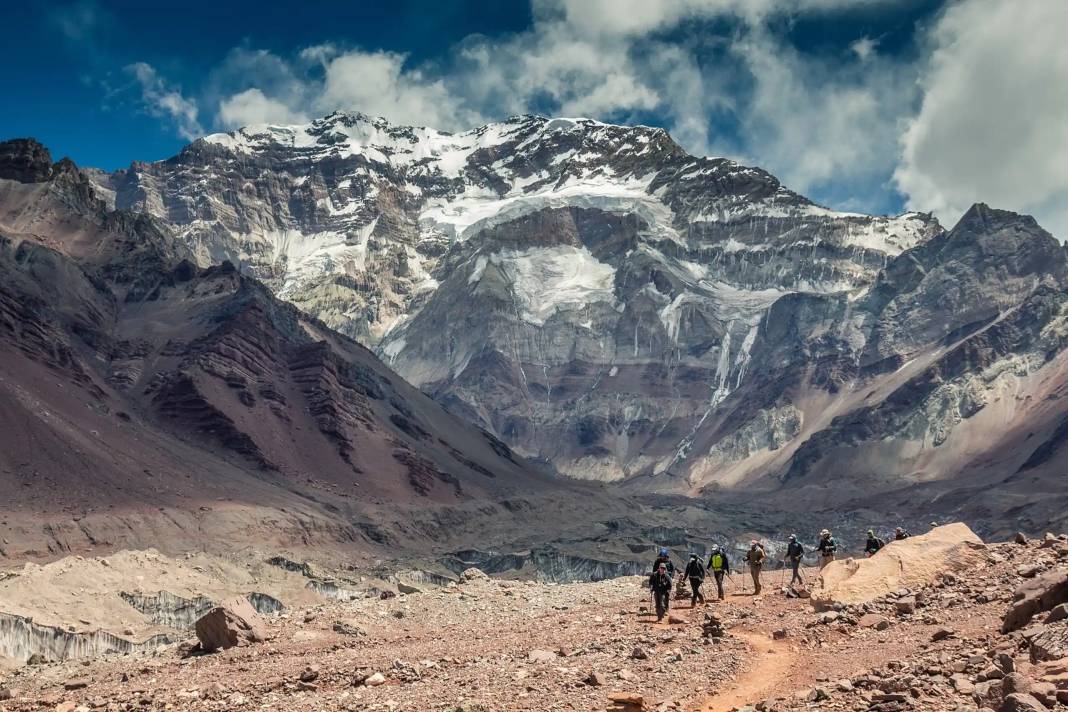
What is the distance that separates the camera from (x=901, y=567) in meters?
29.7

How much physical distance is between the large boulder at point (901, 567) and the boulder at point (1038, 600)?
7.43 m

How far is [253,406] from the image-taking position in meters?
163

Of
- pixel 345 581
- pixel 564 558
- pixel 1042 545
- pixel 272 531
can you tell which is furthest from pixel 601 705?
pixel 564 558

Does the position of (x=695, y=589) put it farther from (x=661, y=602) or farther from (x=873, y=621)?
(x=873, y=621)

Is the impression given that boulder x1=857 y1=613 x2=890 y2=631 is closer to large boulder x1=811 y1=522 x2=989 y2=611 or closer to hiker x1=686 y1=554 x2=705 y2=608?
large boulder x1=811 y1=522 x2=989 y2=611

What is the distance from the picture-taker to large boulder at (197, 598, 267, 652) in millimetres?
33656

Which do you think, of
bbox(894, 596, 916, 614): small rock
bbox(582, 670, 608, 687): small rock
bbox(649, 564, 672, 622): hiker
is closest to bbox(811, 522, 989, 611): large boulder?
bbox(894, 596, 916, 614): small rock

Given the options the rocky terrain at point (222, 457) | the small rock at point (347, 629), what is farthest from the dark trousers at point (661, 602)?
the rocky terrain at point (222, 457)

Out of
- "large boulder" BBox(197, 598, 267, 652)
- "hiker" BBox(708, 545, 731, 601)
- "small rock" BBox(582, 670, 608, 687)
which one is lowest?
"small rock" BBox(582, 670, 608, 687)

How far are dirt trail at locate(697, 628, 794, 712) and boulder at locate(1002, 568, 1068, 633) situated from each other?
182 inches

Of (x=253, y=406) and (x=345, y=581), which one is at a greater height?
(x=253, y=406)

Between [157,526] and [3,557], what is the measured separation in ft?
62.2

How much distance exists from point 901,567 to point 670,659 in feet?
27.9

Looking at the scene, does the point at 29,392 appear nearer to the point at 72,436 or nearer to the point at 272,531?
the point at 72,436
